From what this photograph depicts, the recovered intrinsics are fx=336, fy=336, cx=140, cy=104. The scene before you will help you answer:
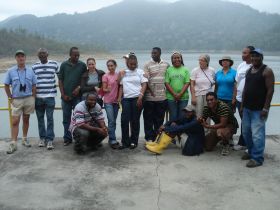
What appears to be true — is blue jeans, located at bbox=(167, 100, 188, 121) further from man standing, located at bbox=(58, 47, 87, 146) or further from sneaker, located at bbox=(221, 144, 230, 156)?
man standing, located at bbox=(58, 47, 87, 146)

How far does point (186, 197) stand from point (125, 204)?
67cm

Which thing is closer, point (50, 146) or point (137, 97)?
point (137, 97)

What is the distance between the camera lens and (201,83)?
17.0 ft

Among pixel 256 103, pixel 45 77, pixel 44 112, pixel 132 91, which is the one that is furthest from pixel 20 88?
pixel 256 103

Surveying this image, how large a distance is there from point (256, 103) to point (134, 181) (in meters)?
1.85

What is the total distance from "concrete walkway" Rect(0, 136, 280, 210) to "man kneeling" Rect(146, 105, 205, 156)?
128mm

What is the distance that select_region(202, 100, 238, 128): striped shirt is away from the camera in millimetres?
4871

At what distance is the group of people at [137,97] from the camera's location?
4977mm

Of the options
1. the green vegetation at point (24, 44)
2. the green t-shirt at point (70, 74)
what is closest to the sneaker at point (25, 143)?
the green t-shirt at point (70, 74)

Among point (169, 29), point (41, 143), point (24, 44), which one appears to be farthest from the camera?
point (169, 29)

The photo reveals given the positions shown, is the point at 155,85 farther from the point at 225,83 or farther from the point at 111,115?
the point at 225,83

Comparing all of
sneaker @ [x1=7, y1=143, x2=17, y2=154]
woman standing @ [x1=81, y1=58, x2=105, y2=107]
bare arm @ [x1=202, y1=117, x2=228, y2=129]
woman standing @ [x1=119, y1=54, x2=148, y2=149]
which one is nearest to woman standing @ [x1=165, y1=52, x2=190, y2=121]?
woman standing @ [x1=119, y1=54, x2=148, y2=149]

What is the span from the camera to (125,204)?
11.4 feet

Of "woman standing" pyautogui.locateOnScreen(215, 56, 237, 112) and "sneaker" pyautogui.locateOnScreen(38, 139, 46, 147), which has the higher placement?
"woman standing" pyautogui.locateOnScreen(215, 56, 237, 112)
